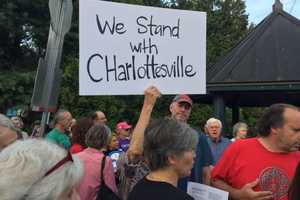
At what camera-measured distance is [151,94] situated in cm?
435

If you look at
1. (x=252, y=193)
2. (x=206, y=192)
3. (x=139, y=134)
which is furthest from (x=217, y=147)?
(x=206, y=192)

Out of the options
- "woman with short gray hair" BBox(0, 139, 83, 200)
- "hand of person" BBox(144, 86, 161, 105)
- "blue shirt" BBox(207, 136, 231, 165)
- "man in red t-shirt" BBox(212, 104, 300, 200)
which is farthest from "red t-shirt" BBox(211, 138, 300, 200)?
"blue shirt" BBox(207, 136, 231, 165)

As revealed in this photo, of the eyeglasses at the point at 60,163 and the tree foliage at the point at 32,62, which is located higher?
the tree foliage at the point at 32,62

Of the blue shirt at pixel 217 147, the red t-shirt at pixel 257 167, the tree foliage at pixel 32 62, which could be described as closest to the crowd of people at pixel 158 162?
the red t-shirt at pixel 257 167

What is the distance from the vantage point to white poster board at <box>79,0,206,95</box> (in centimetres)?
450

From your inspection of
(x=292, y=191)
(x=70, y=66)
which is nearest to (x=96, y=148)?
(x=292, y=191)

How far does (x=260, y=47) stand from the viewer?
1183 cm

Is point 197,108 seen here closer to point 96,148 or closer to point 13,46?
point 13,46

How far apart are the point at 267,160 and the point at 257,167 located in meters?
0.08

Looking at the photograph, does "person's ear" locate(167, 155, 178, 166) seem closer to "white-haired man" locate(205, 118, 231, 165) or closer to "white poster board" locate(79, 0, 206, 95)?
"white poster board" locate(79, 0, 206, 95)

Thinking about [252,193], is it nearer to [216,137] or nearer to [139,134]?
[139,134]

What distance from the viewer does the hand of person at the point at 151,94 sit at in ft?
13.8

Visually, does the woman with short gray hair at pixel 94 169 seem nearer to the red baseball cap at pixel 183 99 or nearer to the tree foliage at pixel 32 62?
the red baseball cap at pixel 183 99

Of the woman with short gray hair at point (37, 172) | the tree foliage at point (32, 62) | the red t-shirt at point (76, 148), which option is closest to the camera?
the woman with short gray hair at point (37, 172)
